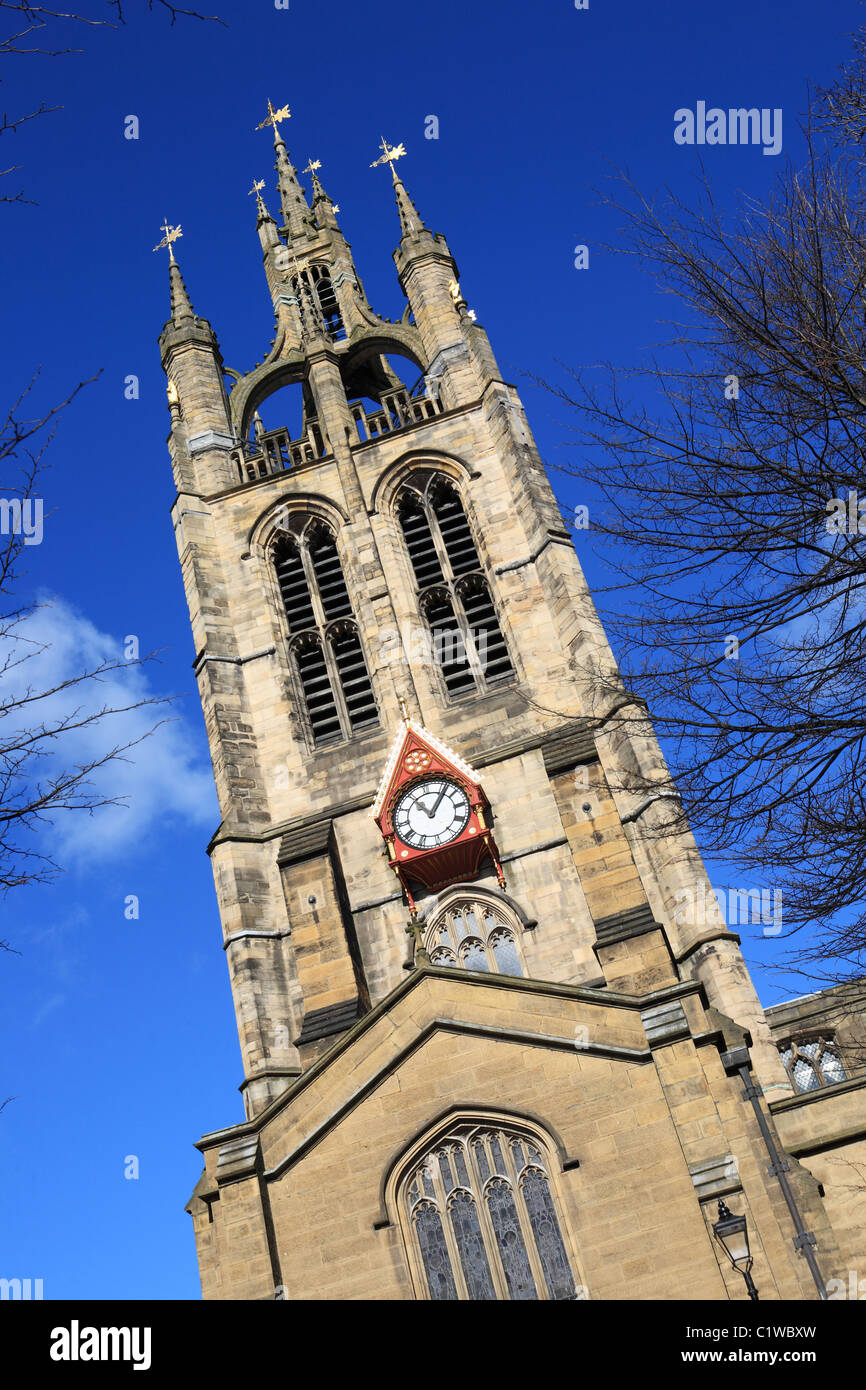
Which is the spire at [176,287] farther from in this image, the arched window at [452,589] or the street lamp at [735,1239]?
the street lamp at [735,1239]

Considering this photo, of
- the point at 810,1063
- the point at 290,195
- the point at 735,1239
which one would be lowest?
the point at 735,1239

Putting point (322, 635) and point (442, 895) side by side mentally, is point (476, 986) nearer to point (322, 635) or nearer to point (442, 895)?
point (442, 895)

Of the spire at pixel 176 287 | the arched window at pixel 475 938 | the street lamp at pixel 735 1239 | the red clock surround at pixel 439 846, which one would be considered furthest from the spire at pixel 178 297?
the street lamp at pixel 735 1239

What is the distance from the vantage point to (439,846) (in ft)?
71.1

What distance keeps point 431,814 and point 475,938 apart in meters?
2.18

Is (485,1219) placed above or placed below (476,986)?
below

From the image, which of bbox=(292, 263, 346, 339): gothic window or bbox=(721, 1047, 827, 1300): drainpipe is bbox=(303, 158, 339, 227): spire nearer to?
bbox=(292, 263, 346, 339): gothic window

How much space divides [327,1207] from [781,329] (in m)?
10.7

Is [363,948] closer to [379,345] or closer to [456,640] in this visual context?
[456,640]

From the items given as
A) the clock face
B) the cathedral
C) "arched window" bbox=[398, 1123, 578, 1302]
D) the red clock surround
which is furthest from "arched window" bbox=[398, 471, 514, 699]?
"arched window" bbox=[398, 1123, 578, 1302]

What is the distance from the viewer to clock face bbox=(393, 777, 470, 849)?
21891mm

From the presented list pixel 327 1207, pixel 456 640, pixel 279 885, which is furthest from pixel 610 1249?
pixel 456 640

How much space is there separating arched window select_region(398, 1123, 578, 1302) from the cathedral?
0.11 feet

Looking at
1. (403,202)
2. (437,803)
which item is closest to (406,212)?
(403,202)
